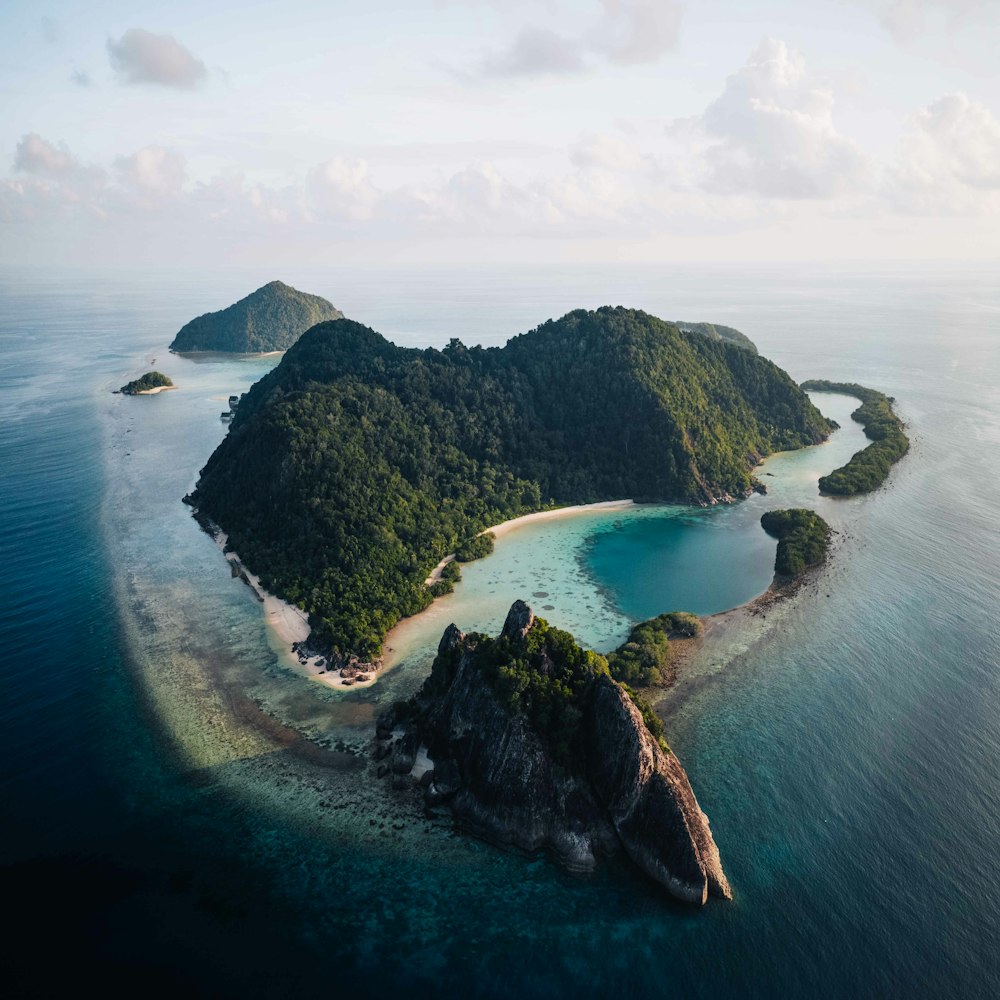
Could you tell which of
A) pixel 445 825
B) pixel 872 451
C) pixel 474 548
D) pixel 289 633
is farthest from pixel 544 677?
pixel 872 451

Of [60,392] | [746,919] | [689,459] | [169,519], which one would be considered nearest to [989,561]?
[689,459]

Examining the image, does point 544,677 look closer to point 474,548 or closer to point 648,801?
point 648,801

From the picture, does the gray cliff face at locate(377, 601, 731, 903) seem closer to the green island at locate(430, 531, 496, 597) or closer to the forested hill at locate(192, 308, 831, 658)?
the forested hill at locate(192, 308, 831, 658)

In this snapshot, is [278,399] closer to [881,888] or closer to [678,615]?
[678,615]

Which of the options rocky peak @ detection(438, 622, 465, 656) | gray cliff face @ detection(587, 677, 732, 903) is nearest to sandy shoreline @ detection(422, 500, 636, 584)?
rocky peak @ detection(438, 622, 465, 656)

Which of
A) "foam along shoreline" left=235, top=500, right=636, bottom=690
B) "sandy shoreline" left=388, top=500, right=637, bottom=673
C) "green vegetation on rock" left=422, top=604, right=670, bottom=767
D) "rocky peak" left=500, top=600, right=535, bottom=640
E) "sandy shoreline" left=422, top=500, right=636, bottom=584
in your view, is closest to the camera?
"green vegetation on rock" left=422, top=604, right=670, bottom=767

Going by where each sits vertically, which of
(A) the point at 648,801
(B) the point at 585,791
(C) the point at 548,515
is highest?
(A) the point at 648,801
